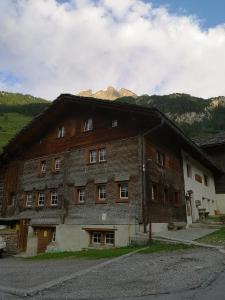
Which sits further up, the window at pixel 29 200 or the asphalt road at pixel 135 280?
the window at pixel 29 200

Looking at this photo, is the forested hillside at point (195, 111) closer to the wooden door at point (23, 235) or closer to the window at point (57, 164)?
the window at point (57, 164)

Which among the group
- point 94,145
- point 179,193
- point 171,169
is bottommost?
point 179,193

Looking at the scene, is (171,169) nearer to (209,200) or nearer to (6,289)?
(209,200)

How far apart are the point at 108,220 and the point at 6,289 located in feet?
37.0

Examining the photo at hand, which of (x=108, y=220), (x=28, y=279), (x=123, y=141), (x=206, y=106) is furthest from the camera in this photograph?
(x=206, y=106)

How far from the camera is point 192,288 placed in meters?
7.28

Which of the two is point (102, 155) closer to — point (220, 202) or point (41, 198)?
point (41, 198)

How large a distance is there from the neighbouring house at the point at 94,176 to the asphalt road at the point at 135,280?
6093mm

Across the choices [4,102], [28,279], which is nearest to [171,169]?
[28,279]

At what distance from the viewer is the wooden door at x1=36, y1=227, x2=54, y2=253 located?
21523 mm

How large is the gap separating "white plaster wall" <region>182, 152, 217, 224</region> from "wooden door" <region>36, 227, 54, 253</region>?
10467 millimetres

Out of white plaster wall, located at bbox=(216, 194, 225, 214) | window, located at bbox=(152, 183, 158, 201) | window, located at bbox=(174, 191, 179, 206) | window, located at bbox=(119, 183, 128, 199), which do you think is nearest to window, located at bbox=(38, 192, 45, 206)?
window, located at bbox=(119, 183, 128, 199)

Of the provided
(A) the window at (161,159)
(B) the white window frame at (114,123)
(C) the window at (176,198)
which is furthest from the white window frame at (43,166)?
(C) the window at (176,198)

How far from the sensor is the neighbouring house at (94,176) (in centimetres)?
1894
